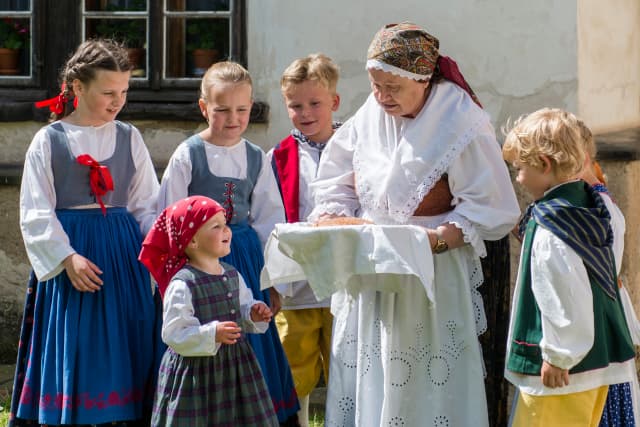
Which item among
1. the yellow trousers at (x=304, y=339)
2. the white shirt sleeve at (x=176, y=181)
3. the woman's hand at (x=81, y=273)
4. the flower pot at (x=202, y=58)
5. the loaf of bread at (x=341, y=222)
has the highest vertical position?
the flower pot at (x=202, y=58)

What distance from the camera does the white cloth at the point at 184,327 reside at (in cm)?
408

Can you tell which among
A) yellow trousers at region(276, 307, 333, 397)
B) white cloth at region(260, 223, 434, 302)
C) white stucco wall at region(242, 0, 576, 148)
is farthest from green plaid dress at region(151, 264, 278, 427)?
white stucco wall at region(242, 0, 576, 148)

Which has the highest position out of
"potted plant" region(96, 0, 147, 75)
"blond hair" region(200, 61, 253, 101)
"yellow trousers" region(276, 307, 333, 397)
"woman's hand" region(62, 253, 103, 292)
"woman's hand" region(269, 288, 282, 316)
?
"potted plant" region(96, 0, 147, 75)

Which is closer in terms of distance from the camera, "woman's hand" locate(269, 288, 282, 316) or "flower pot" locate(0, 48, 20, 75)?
"woman's hand" locate(269, 288, 282, 316)

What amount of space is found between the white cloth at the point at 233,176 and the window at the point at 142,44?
1.80 metres

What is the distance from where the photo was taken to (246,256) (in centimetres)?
485

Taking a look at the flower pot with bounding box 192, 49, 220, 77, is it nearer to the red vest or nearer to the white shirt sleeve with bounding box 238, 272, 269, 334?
the red vest

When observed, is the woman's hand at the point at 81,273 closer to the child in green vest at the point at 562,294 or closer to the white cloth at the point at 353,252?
the white cloth at the point at 353,252

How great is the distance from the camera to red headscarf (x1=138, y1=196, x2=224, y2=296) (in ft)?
13.9

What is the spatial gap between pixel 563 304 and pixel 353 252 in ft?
2.51

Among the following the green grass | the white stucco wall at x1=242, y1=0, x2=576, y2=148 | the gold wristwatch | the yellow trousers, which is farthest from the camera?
the white stucco wall at x1=242, y1=0, x2=576, y2=148

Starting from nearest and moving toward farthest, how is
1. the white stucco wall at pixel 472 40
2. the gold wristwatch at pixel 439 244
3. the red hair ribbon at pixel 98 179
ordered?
the gold wristwatch at pixel 439 244, the red hair ribbon at pixel 98 179, the white stucco wall at pixel 472 40

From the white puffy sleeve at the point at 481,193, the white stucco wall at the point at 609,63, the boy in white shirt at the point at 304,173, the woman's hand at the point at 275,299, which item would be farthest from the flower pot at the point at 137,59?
the white puffy sleeve at the point at 481,193

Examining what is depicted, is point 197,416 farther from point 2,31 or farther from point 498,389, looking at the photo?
point 2,31
